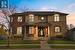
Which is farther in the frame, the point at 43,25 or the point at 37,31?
the point at 37,31

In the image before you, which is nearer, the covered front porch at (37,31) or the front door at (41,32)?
the covered front porch at (37,31)

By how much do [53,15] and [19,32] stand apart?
9.31 metres

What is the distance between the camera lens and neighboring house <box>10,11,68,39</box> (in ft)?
197

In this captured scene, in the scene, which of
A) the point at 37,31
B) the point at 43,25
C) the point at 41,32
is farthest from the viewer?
the point at 41,32

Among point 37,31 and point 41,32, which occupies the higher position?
point 37,31

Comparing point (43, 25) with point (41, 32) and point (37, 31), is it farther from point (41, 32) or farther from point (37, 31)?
point (37, 31)

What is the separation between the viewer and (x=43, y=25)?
196 ft

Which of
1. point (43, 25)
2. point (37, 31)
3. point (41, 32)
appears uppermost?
point (43, 25)

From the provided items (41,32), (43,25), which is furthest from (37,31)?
(43,25)

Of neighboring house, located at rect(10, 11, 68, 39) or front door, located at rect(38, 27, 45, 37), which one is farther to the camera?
front door, located at rect(38, 27, 45, 37)

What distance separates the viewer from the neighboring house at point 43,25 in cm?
6006

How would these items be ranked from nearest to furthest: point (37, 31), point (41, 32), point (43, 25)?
point (43, 25) < point (37, 31) < point (41, 32)

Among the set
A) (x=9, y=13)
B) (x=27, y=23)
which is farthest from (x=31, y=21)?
(x=9, y=13)

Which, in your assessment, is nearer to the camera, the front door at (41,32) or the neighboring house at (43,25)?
the neighboring house at (43,25)
